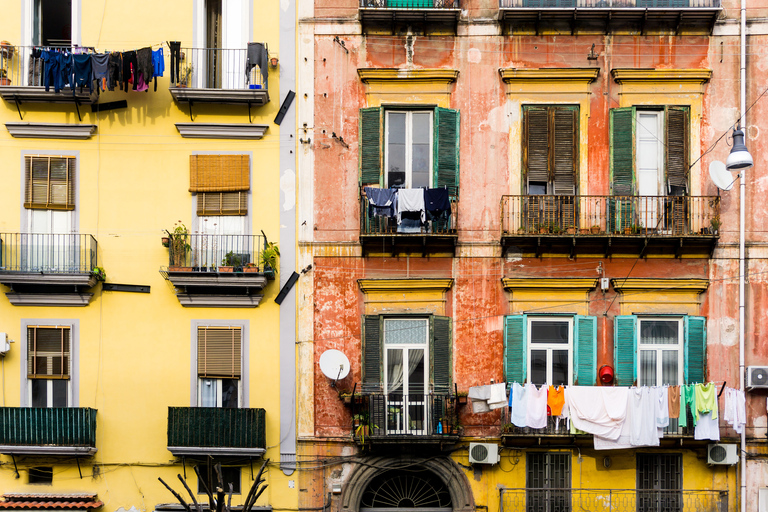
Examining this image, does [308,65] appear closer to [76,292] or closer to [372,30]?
[372,30]

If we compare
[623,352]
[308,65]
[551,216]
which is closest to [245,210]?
[308,65]

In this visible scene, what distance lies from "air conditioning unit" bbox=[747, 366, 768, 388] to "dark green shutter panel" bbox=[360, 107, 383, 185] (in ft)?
29.2

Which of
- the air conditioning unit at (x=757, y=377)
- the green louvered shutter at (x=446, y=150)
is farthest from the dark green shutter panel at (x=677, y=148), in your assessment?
the green louvered shutter at (x=446, y=150)

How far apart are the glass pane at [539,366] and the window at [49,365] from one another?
10.1 m

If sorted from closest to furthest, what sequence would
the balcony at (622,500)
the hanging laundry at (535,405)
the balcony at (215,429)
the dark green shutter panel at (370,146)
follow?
the hanging laundry at (535,405) → the balcony at (215,429) → the balcony at (622,500) → the dark green shutter panel at (370,146)

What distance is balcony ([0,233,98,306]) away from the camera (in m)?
18.7

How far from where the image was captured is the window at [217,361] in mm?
18656

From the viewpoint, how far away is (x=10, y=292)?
18.7 metres

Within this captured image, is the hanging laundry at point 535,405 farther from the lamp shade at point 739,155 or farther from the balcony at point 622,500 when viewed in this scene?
the lamp shade at point 739,155

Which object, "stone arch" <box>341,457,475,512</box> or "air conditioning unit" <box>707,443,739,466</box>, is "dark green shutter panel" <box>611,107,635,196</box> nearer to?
"air conditioning unit" <box>707,443,739,466</box>

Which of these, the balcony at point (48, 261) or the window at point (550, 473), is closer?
the window at point (550, 473)

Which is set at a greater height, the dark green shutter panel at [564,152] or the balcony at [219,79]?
the balcony at [219,79]

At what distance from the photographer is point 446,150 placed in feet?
62.0

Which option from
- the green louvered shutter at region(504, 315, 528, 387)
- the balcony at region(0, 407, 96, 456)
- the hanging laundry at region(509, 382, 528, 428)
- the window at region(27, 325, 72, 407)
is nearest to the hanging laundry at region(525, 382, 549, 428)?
the hanging laundry at region(509, 382, 528, 428)
